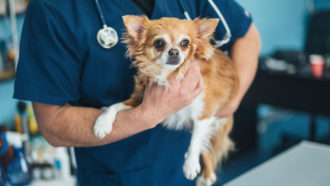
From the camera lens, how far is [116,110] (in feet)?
3.42

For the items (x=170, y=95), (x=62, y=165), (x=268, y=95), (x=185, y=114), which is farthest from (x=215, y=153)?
(x=268, y=95)

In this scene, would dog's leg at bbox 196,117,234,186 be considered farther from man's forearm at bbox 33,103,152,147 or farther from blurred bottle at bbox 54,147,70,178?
blurred bottle at bbox 54,147,70,178

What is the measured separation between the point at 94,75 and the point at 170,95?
243 mm

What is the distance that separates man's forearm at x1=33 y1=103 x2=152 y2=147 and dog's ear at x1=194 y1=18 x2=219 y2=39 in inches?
11.7

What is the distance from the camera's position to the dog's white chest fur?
1151 mm

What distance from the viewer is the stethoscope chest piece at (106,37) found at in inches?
39.1

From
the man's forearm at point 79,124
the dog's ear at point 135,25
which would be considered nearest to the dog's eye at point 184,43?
the dog's ear at point 135,25

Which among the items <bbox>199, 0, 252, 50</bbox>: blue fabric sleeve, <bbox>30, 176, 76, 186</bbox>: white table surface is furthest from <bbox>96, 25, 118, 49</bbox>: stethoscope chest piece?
<bbox>30, 176, 76, 186</bbox>: white table surface

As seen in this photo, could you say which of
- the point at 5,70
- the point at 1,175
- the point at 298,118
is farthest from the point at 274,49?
the point at 1,175

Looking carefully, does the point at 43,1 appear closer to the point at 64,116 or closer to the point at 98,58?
the point at 98,58

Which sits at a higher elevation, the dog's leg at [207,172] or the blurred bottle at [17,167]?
the dog's leg at [207,172]

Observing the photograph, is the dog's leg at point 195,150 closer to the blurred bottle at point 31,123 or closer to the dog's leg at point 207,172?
the dog's leg at point 207,172

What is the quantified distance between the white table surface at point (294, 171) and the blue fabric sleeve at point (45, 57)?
1.97 feet

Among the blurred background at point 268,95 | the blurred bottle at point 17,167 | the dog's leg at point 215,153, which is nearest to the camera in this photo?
the dog's leg at point 215,153
